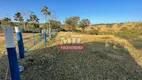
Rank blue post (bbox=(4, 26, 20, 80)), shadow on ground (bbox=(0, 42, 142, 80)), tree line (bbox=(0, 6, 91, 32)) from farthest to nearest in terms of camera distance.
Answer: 1. tree line (bbox=(0, 6, 91, 32))
2. shadow on ground (bbox=(0, 42, 142, 80))
3. blue post (bbox=(4, 26, 20, 80))

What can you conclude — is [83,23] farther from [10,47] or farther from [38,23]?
[10,47]

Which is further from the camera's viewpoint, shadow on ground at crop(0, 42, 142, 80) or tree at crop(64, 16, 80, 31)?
tree at crop(64, 16, 80, 31)

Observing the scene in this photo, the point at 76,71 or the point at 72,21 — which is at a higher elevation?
the point at 72,21

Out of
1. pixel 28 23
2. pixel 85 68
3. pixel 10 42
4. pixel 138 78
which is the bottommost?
pixel 138 78

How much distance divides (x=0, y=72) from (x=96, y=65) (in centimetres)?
264

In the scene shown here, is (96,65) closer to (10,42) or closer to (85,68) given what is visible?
(85,68)

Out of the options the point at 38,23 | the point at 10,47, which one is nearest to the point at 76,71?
the point at 10,47

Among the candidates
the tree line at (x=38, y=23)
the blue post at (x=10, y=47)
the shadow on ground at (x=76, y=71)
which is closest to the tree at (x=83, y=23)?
the tree line at (x=38, y=23)

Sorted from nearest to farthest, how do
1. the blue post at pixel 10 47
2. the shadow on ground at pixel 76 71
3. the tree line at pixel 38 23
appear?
the blue post at pixel 10 47
the shadow on ground at pixel 76 71
the tree line at pixel 38 23

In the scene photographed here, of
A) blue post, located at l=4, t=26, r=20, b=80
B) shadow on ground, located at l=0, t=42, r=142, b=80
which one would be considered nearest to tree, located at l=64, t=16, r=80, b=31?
shadow on ground, located at l=0, t=42, r=142, b=80

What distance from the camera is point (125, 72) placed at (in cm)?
345

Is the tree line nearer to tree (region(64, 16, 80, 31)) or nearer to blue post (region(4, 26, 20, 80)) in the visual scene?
tree (region(64, 16, 80, 31))

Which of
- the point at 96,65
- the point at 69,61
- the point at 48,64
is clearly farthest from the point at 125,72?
the point at 48,64

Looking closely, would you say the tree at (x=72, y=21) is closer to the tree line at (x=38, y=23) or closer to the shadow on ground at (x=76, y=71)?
the tree line at (x=38, y=23)
